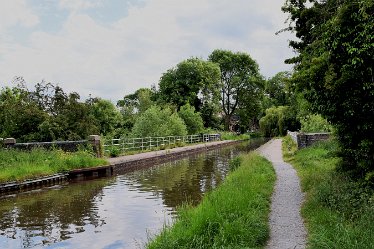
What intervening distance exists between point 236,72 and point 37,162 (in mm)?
56167

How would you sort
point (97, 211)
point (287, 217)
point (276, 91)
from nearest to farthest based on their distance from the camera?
point (287, 217), point (97, 211), point (276, 91)

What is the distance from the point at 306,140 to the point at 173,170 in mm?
8821

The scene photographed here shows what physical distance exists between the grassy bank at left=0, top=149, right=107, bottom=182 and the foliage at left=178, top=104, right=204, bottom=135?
98.7 ft

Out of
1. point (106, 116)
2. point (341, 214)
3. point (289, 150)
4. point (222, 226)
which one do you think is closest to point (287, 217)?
point (341, 214)

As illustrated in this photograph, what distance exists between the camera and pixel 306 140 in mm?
25531

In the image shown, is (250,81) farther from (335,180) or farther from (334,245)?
(334,245)

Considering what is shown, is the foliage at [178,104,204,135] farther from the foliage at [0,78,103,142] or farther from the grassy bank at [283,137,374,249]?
the grassy bank at [283,137,374,249]

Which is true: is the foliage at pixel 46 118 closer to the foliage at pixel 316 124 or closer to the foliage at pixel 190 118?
the foliage at pixel 316 124

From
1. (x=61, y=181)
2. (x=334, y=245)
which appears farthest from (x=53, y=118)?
(x=334, y=245)

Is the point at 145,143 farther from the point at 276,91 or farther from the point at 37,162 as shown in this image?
the point at 276,91

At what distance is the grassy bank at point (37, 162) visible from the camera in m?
16.7

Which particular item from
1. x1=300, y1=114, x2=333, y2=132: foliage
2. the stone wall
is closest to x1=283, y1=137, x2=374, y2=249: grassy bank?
the stone wall

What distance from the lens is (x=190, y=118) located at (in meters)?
52.3

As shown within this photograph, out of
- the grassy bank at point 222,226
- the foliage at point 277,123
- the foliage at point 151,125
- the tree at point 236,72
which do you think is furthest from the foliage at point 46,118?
the tree at point 236,72
